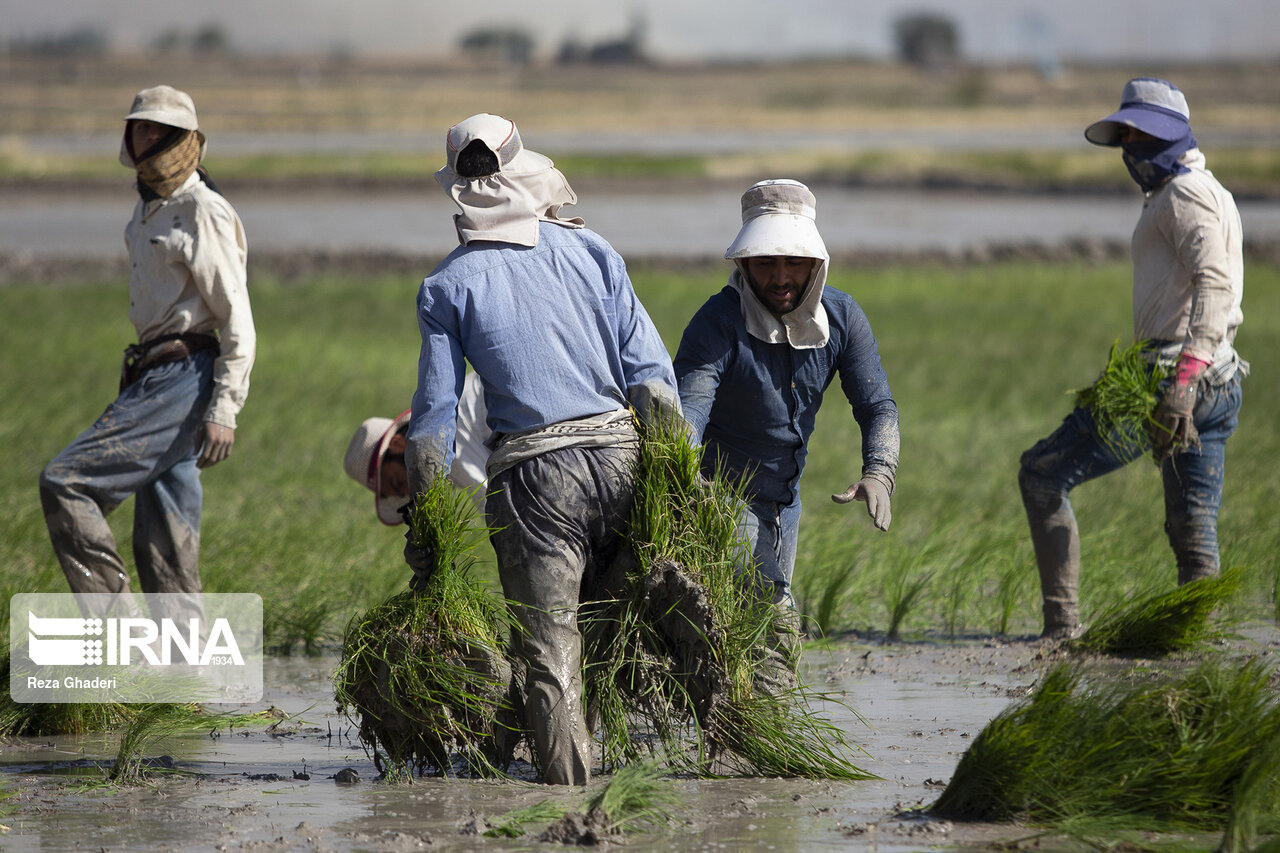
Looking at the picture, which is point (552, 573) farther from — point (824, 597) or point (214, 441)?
point (824, 597)

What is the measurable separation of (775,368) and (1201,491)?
1.95 m

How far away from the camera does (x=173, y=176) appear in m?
5.31

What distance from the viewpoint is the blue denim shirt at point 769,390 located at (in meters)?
4.56

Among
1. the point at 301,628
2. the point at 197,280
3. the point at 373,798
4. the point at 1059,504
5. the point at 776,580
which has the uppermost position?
the point at 197,280

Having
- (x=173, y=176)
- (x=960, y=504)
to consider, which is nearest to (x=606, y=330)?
(x=173, y=176)

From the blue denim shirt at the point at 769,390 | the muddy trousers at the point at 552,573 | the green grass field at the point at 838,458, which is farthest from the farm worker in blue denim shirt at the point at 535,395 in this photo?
the green grass field at the point at 838,458

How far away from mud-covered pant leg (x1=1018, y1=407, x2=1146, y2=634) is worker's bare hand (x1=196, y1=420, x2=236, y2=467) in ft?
9.60

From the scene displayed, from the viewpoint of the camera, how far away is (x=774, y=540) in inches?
190

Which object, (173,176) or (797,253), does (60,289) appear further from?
(797,253)

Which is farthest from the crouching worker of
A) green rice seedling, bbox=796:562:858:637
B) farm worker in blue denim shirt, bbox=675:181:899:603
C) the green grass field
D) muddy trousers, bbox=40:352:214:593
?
green rice seedling, bbox=796:562:858:637

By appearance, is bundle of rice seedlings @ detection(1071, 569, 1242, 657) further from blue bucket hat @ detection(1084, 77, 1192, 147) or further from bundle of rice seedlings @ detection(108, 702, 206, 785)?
bundle of rice seedlings @ detection(108, 702, 206, 785)

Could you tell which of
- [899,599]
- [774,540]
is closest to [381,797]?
[774,540]

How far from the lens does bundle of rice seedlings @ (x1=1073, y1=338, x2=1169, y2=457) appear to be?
5.42 metres

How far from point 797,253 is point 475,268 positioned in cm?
92
